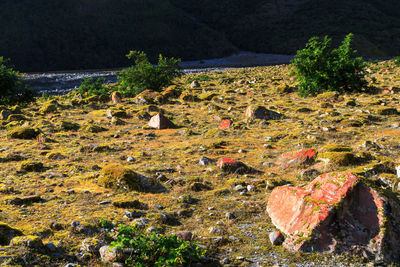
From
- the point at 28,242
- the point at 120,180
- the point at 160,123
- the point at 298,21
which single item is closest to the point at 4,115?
the point at 160,123

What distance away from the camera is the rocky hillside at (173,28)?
205 feet

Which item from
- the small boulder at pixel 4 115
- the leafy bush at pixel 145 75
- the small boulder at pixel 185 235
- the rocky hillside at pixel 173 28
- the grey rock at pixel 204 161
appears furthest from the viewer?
the rocky hillside at pixel 173 28

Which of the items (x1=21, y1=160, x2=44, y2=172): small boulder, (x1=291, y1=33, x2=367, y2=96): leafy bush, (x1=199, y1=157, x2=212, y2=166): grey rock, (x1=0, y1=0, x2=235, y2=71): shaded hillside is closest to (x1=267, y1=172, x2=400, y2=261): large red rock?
(x1=199, y1=157, x2=212, y2=166): grey rock

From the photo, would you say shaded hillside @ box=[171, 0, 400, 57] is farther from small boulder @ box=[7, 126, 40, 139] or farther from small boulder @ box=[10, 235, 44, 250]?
small boulder @ box=[10, 235, 44, 250]

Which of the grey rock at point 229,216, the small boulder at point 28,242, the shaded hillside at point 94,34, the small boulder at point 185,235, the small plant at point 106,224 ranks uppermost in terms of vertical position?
the shaded hillside at point 94,34

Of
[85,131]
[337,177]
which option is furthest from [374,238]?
[85,131]

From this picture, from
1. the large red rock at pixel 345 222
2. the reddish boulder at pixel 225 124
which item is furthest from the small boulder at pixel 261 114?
the large red rock at pixel 345 222

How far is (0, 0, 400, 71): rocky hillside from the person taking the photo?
62.6 metres

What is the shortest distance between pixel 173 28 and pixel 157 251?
88.9 metres

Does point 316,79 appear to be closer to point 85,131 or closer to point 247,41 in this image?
point 85,131

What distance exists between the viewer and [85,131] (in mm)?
10078

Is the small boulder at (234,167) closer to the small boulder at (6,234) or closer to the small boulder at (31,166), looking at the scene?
the small boulder at (6,234)

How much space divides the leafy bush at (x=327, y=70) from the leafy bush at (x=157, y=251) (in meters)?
12.4

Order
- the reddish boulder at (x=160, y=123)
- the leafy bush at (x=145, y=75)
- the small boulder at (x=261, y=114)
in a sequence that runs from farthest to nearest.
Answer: the leafy bush at (x=145, y=75) < the small boulder at (x=261, y=114) < the reddish boulder at (x=160, y=123)
